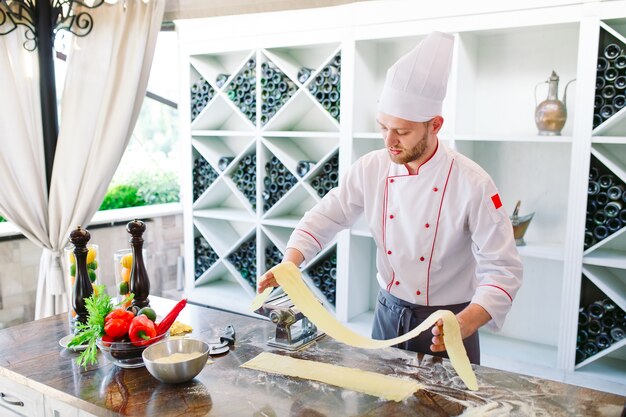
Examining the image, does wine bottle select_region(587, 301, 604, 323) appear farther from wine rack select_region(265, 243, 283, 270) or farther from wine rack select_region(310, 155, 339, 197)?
wine rack select_region(265, 243, 283, 270)

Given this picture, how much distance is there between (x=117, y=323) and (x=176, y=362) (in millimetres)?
279

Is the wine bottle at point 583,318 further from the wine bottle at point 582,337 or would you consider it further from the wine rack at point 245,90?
the wine rack at point 245,90

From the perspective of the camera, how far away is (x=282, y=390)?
5.40ft

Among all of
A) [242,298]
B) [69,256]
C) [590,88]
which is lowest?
[242,298]

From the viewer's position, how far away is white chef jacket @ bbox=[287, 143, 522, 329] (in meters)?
2.00

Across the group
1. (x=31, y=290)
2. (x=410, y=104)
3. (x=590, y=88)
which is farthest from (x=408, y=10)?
(x=31, y=290)

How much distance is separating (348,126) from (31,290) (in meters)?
2.50

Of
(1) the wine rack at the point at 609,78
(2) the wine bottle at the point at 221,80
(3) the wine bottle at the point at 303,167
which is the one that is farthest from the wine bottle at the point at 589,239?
(2) the wine bottle at the point at 221,80

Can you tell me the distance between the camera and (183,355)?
173 centimetres

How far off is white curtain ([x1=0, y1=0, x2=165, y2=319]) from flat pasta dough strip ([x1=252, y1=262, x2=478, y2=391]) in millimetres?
1564

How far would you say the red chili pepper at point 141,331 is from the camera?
1.77 m

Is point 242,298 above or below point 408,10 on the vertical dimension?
below

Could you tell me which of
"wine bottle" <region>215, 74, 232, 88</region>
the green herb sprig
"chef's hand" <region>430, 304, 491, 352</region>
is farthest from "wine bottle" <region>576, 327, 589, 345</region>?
"wine bottle" <region>215, 74, 232, 88</region>

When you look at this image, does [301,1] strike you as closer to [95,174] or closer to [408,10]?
[408,10]
